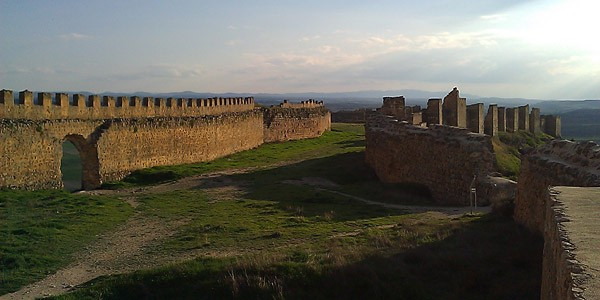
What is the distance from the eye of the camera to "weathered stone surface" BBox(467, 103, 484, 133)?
25.8m

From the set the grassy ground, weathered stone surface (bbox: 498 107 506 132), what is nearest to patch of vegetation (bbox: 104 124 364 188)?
the grassy ground

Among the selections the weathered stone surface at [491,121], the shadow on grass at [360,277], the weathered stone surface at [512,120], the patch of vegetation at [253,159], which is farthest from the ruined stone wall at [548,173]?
the weathered stone surface at [512,120]

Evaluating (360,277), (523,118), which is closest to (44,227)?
(360,277)

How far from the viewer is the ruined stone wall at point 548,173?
7.66 m

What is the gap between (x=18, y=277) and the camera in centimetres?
832

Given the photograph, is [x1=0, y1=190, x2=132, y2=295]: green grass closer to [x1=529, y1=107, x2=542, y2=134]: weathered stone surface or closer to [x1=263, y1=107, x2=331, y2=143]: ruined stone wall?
[x1=263, y1=107, x2=331, y2=143]: ruined stone wall

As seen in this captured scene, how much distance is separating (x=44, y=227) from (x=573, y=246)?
31.8ft

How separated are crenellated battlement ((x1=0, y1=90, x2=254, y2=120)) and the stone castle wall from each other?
0.03 meters

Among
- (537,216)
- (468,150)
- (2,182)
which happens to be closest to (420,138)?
(468,150)

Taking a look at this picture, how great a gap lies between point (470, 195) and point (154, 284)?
7.43 meters

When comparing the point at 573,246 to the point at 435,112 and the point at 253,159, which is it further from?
the point at 253,159

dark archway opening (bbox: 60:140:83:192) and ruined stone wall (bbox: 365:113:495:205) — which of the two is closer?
ruined stone wall (bbox: 365:113:495:205)

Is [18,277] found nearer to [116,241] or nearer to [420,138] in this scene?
[116,241]

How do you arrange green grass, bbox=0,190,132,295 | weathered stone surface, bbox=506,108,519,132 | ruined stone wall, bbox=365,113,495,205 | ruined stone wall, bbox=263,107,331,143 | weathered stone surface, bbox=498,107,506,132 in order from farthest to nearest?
ruined stone wall, bbox=263,107,331,143 → weathered stone surface, bbox=506,108,519,132 → weathered stone surface, bbox=498,107,506,132 → ruined stone wall, bbox=365,113,495,205 → green grass, bbox=0,190,132,295
